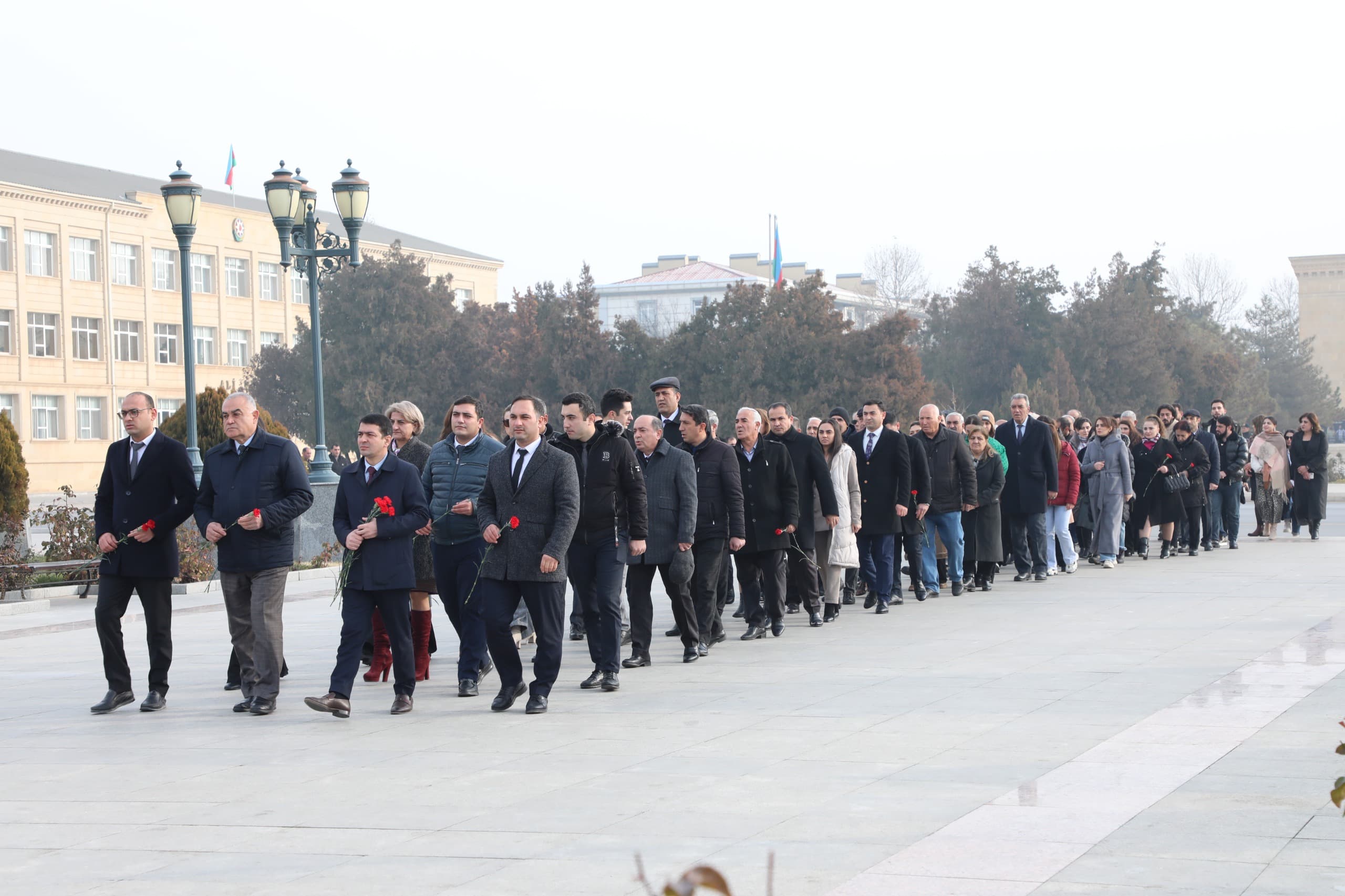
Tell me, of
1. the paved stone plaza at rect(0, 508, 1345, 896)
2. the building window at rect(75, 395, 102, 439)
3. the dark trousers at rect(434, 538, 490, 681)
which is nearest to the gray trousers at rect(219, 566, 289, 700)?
the paved stone plaza at rect(0, 508, 1345, 896)

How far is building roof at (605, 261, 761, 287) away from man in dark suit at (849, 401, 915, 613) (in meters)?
99.3

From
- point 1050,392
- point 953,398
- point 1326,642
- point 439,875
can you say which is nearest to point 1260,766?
point 439,875

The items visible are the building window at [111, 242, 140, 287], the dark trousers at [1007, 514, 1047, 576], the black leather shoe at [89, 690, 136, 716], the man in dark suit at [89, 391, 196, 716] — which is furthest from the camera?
the building window at [111, 242, 140, 287]

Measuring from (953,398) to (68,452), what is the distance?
36.0 meters

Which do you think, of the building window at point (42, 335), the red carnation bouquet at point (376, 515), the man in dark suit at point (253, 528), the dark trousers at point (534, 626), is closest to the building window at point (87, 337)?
the building window at point (42, 335)

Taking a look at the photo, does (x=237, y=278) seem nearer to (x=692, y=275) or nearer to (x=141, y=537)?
(x=692, y=275)

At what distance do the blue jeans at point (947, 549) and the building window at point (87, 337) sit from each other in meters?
57.3

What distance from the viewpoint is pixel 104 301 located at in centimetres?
6656

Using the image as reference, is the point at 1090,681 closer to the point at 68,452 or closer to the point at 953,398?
the point at 953,398

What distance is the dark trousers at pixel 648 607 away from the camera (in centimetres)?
1064

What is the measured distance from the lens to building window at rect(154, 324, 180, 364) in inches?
2763

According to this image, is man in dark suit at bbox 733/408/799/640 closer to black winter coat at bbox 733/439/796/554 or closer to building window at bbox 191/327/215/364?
black winter coat at bbox 733/439/796/554

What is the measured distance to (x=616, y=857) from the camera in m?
5.45

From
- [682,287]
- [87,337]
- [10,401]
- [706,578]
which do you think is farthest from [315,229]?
[682,287]
